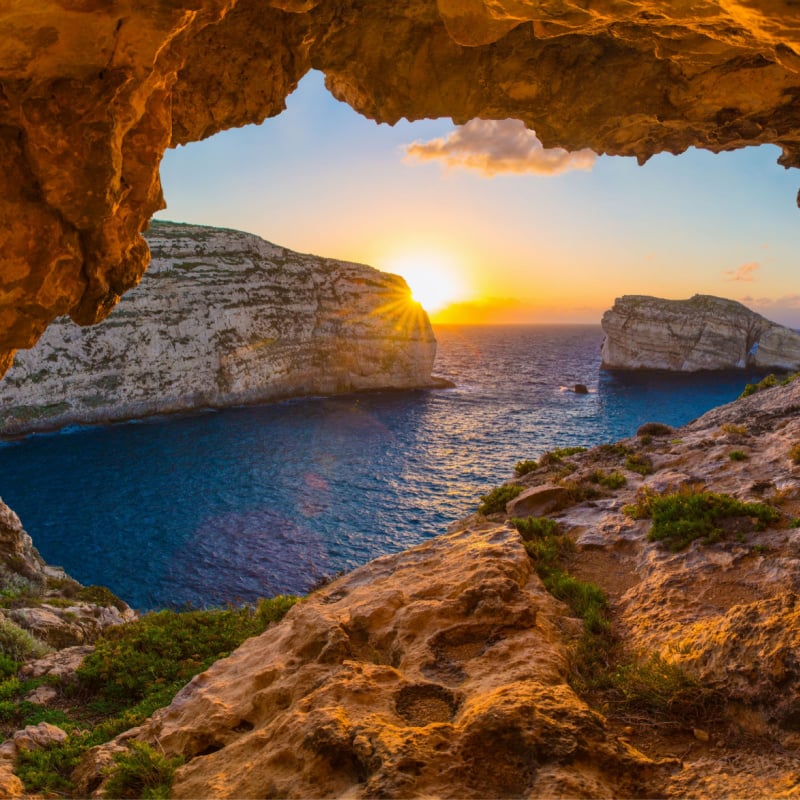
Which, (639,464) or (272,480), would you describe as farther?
(272,480)

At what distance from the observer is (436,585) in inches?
325

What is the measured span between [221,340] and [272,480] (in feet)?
106

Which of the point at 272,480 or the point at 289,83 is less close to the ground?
the point at 289,83

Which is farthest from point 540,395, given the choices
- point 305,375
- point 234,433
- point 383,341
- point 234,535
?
point 234,535

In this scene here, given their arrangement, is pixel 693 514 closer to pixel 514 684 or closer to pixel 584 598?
pixel 584 598

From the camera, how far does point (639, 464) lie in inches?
628

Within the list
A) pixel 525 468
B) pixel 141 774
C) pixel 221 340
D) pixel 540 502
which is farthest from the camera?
pixel 221 340

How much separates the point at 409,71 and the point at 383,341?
69.8 m

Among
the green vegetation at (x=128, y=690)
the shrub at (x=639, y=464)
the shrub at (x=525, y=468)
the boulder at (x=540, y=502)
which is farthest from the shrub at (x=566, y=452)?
the green vegetation at (x=128, y=690)

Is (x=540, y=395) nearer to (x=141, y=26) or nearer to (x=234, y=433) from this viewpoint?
(x=234, y=433)

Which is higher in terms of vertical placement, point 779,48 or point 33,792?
point 779,48

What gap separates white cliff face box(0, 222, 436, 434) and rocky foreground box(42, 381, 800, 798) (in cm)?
6124

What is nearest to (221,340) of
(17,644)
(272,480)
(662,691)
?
(272,480)

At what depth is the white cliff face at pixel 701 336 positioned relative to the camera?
98.5 m
